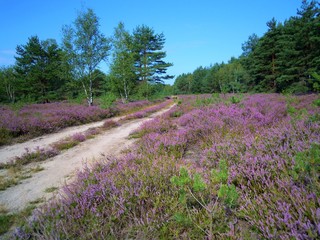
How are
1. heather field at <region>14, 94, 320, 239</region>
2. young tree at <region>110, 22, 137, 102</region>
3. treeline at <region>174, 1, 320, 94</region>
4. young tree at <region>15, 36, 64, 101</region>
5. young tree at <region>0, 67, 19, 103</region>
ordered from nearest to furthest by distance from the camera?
heather field at <region>14, 94, 320, 239</region> < treeline at <region>174, 1, 320, 94</region> < young tree at <region>110, 22, 137, 102</region> < young tree at <region>15, 36, 64, 101</region> < young tree at <region>0, 67, 19, 103</region>

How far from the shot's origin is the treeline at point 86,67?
2206 cm

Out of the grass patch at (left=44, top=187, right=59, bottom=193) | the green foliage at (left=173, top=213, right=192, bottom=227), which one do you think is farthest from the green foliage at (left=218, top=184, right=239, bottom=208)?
the grass patch at (left=44, top=187, right=59, bottom=193)

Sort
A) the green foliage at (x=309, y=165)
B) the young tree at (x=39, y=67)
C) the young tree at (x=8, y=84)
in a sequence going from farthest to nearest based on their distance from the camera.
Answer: the young tree at (x=8, y=84)
the young tree at (x=39, y=67)
the green foliage at (x=309, y=165)

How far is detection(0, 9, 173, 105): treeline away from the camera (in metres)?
22.1

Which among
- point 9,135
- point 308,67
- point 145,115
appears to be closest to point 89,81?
point 145,115

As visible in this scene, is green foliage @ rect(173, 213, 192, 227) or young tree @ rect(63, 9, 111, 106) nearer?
green foliage @ rect(173, 213, 192, 227)

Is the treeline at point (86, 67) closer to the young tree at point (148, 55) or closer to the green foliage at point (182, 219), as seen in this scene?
the young tree at point (148, 55)

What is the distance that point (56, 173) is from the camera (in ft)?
16.5

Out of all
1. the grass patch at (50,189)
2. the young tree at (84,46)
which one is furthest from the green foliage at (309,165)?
the young tree at (84,46)

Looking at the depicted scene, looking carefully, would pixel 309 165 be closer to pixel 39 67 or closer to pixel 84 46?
pixel 84 46

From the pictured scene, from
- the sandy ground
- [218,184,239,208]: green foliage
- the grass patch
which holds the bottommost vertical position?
the sandy ground

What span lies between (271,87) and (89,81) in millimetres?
29939

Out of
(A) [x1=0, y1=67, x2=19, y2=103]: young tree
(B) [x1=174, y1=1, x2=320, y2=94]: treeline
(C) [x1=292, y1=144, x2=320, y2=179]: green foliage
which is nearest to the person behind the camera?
(C) [x1=292, y1=144, x2=320, y2=179]: green foliage

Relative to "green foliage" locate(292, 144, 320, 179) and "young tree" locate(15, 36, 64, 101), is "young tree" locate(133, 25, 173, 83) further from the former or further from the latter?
"green foliage" locate(292, 144, 320, 179)
